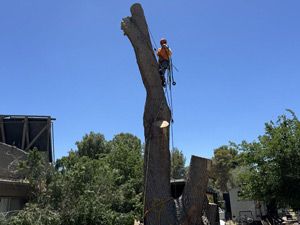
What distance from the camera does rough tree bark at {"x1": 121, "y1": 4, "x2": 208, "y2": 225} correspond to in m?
7.68

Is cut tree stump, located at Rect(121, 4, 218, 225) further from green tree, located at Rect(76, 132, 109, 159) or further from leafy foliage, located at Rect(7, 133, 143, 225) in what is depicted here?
green tree, located at Rect(76, 132, 109, 159)

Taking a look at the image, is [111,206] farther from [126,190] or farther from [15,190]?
[15,190]

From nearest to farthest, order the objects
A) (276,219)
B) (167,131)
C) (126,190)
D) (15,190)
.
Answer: (167,131)
(15,190)
(126,190)
(276,219)

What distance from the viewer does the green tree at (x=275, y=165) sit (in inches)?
568

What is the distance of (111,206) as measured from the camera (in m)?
11.0

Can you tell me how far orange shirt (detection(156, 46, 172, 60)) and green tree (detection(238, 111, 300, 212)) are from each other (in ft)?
24.9

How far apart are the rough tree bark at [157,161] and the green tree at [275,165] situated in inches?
297

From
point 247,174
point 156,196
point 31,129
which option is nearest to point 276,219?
point 247,174

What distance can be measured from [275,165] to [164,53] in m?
8.09

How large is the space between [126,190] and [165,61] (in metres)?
5.05

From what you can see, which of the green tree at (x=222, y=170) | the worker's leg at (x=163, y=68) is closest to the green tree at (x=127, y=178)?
the worker's leg at (x=163, y=68)

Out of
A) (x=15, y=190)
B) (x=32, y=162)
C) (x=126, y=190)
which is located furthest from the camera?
(x=126, y=190)

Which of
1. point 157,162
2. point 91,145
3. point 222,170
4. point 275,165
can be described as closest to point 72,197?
point 157,162

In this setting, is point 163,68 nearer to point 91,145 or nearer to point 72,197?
point 72,197
